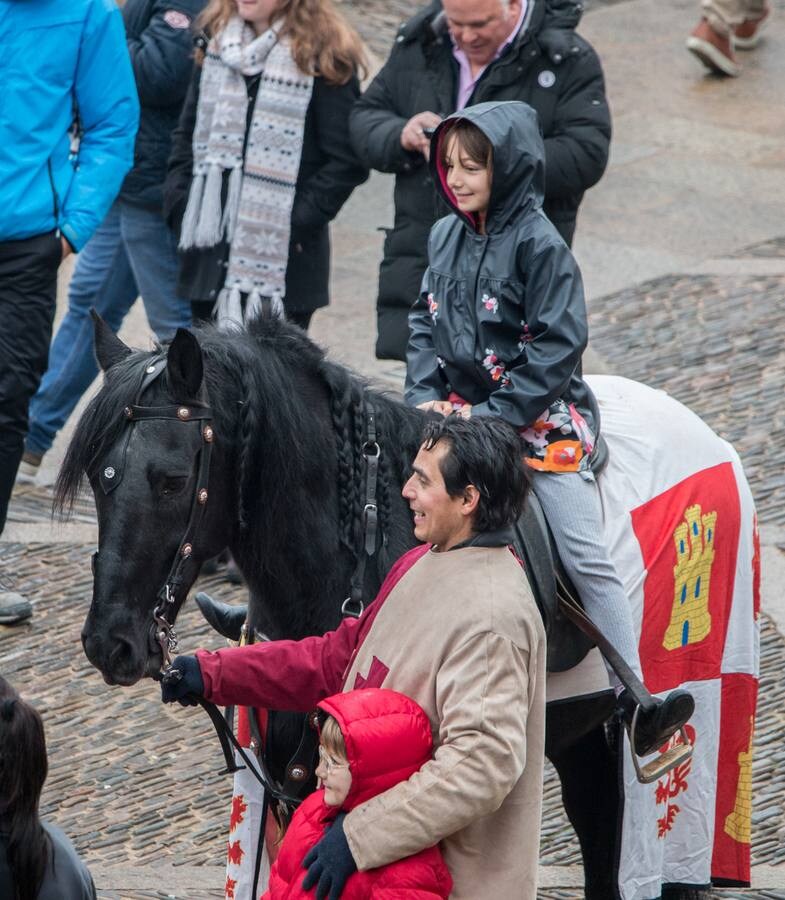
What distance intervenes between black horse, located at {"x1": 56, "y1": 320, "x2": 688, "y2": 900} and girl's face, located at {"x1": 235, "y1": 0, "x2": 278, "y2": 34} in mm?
2811

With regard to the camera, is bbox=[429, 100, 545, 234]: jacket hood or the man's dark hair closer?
the man's dark hair

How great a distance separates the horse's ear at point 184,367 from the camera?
11.9ft

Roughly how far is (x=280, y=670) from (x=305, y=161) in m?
3.70

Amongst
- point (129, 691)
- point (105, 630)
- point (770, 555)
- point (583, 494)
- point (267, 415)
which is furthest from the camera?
point (770, 555)

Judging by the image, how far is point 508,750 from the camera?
3045mm

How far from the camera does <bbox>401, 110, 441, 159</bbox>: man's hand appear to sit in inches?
246

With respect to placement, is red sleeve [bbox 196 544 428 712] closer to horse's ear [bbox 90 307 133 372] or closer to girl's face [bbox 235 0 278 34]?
horse's ear [bbox 90 307 133 372]

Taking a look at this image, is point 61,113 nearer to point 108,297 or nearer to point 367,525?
point 108,297

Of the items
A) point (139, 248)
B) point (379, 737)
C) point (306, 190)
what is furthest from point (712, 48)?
point (379, 737)

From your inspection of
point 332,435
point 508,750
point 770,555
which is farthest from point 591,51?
point 508,750

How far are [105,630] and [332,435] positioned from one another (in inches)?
28.6

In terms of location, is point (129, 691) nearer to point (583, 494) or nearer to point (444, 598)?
point (583, 494)

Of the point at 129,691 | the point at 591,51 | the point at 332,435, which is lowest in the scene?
the point at 129,691

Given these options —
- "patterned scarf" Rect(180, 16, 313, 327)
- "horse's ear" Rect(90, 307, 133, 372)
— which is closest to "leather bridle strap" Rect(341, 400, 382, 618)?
"horse's ear" Rect(90, 307, 133, 372)
